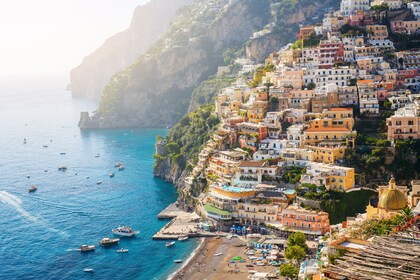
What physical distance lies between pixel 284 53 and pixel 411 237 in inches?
2433

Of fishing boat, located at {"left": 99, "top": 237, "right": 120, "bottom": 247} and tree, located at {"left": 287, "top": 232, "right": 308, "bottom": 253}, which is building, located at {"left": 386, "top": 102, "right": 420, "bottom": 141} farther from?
fishing boat, located at {"left": 99, "top": 237, "right": 120, "bottom": 247}

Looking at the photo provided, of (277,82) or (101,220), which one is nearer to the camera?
(101,220)

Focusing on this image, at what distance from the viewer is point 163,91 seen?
166750 mm

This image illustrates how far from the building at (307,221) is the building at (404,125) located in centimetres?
1401

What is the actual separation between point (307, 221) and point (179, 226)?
1614 cm

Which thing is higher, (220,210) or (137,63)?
(137,63)

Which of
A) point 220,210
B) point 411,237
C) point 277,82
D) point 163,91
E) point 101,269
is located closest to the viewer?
point 411,237

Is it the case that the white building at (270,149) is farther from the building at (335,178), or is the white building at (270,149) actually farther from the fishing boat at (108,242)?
the fishing boat at (108,242)

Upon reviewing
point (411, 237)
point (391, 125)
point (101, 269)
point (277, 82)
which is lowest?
point (101, 269)

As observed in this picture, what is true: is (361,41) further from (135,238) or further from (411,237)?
(411,237)

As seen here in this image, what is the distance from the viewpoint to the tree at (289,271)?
172 ft

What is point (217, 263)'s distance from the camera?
201 feet

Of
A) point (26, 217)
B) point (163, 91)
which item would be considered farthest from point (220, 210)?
point (163, 91)

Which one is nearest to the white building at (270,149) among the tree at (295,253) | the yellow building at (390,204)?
the tree at (295,253)
